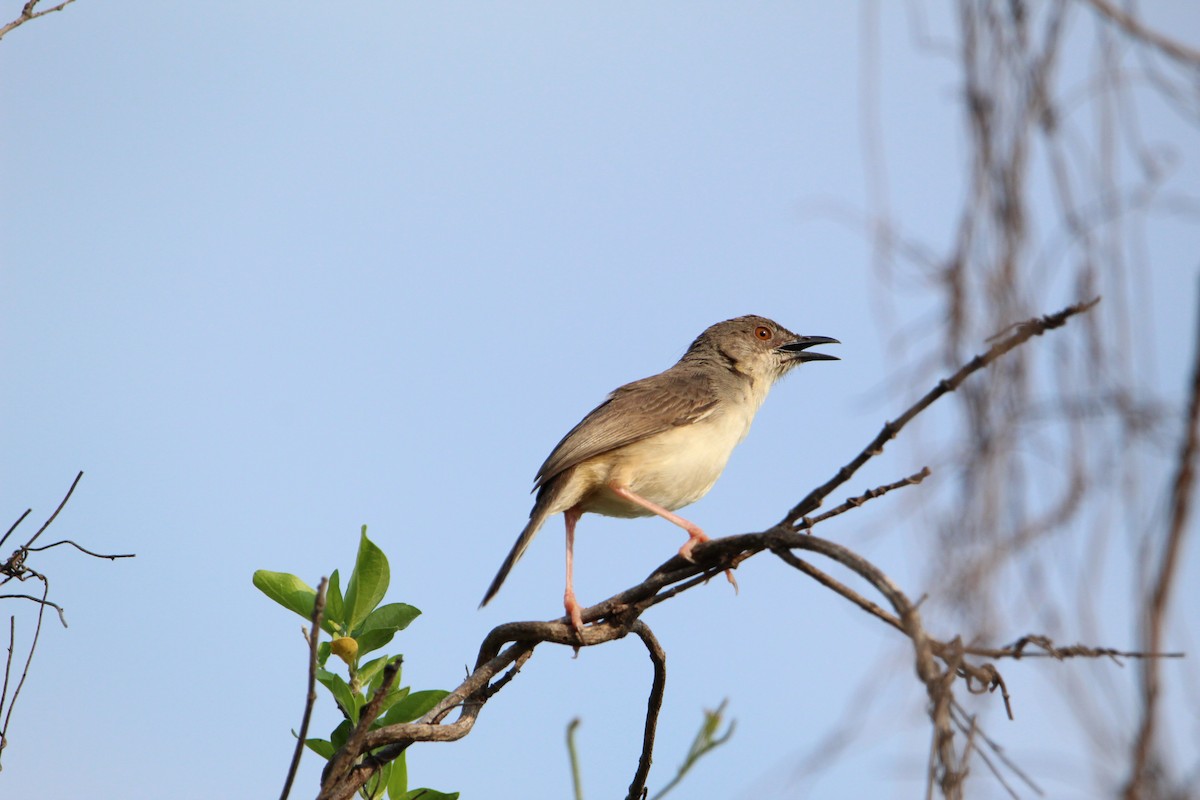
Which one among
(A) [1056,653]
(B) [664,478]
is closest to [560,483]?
(B) [664,478]

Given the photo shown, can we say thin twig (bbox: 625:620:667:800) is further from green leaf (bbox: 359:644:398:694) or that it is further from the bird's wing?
the bird's wing

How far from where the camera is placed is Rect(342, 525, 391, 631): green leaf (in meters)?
3.44

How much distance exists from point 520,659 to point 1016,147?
2036 mm

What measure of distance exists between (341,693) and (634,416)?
140 inches

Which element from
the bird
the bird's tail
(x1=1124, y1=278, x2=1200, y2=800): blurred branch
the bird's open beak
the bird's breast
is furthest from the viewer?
the bird's open beak

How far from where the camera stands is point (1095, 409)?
116 inches

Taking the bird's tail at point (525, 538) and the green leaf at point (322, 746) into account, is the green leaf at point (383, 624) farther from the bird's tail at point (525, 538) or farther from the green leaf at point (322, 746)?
the bird's tail at point (525, 538)

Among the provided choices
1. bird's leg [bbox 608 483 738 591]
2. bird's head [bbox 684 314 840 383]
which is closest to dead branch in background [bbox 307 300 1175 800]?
bird's leg [bbox 608 483 738 591]

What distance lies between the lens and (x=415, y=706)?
10.8 feet

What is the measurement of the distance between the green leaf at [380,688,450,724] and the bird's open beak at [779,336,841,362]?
5.38 meters

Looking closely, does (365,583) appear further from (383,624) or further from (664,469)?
(664,469)

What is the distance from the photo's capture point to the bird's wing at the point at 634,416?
621cm

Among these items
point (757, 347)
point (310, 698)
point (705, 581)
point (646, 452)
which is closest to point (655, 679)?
point (705, 581)

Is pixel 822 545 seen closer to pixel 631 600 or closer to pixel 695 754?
pixel 631 600
